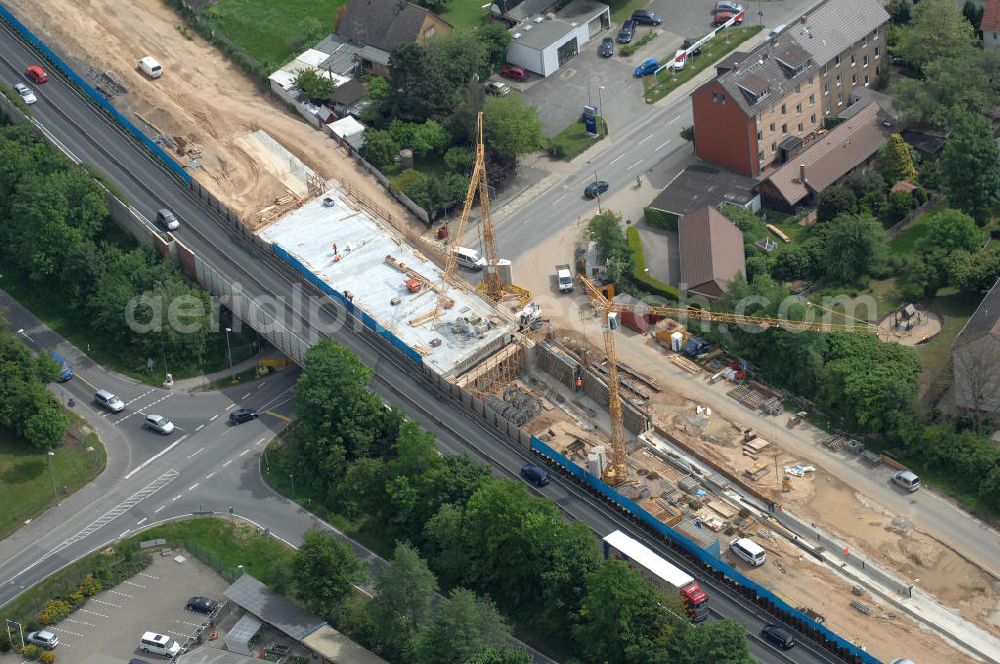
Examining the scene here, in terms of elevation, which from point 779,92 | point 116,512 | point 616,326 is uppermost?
point 779,92

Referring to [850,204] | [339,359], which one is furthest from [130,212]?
[850,204]

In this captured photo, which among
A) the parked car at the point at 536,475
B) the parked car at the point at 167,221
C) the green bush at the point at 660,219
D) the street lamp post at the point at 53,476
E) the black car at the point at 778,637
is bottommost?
the black car at the point at 778,637

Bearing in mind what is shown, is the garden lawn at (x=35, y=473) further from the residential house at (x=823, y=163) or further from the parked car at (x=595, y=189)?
the residential house at (x=823, y=163)

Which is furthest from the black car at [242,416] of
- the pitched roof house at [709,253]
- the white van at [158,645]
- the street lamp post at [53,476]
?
the pitched roof house at [709,253]

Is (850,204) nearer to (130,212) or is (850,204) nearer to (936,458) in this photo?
(936,458)

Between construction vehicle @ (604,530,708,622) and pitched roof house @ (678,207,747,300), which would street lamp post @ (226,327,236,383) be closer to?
construction vehicle @ (604,530,708,622)

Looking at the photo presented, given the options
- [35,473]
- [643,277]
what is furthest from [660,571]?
[35,473]

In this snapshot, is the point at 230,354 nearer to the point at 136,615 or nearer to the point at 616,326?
the point at 136,615
